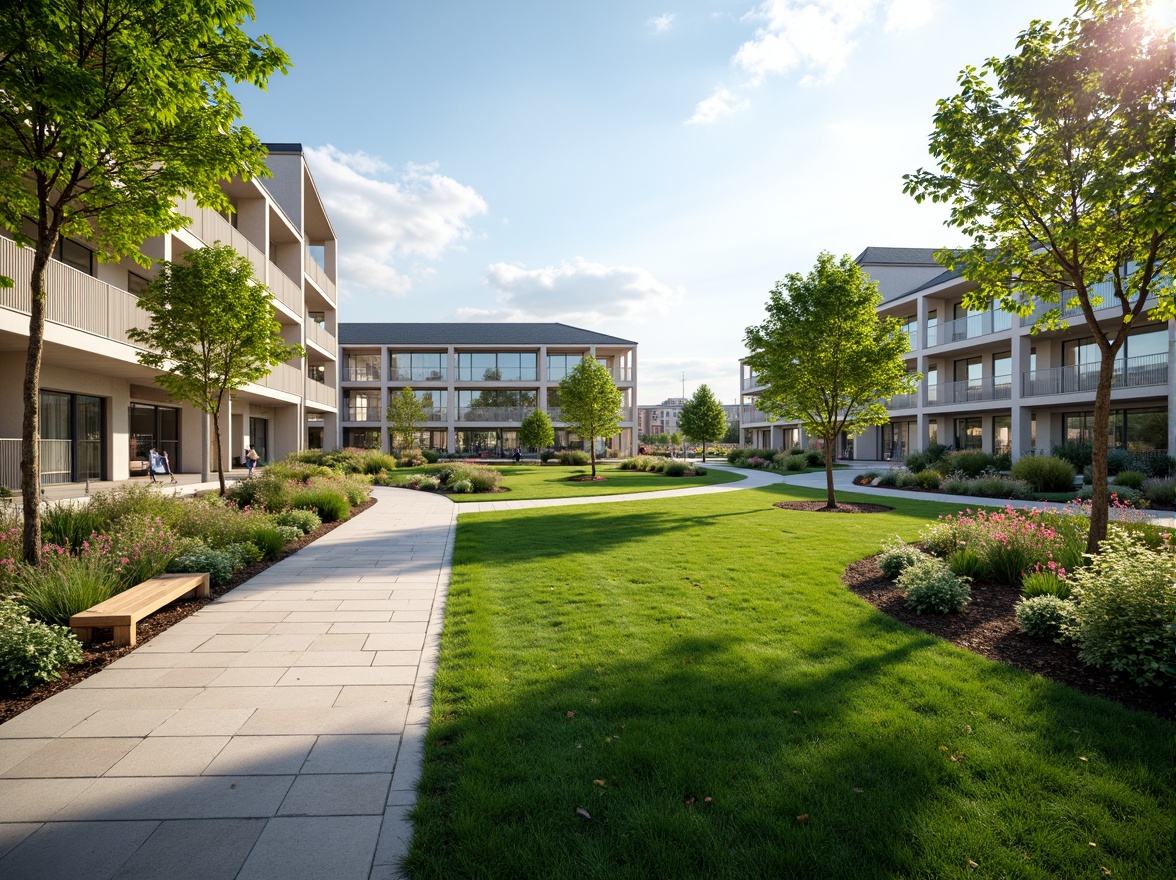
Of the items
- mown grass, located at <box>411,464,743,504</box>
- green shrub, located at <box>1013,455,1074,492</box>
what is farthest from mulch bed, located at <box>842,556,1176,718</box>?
green shrub, located at <box>1013,455,1074,492</box>

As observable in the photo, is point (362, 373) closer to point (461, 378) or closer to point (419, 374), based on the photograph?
point (419, 374)

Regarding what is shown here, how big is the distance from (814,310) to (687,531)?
8.09 metres

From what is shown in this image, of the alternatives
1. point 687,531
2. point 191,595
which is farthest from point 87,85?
point 687,531

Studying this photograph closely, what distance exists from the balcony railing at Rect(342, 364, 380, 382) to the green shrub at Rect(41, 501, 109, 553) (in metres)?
41.2

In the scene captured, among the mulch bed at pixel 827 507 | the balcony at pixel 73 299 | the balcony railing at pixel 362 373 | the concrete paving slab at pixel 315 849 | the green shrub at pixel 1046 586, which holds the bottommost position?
the mulch bed at pixel 827 507

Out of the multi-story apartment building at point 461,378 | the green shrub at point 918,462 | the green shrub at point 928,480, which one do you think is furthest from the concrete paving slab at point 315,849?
the multi-story apartment building at point 461,378

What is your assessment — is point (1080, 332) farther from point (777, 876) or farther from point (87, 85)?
point (87, 85)

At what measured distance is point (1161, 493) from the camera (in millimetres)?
14523

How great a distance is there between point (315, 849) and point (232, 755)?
1.21m

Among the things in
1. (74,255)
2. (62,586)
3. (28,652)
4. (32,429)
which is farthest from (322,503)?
(74,255)

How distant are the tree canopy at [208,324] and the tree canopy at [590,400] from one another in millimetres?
17349

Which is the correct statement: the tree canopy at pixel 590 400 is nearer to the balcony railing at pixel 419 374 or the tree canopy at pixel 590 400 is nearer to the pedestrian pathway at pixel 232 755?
the balcony railing at pixel 419 374

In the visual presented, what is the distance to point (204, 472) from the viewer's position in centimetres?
1855

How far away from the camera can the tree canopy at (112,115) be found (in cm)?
505
